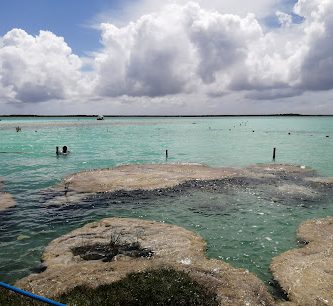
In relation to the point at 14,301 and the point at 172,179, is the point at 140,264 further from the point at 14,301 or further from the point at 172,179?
the point at 172,179

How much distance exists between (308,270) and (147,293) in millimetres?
8194

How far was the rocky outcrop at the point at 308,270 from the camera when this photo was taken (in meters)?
14.2

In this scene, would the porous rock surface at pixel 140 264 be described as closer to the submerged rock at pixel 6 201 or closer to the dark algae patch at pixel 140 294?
the dark algae patch at pixel 140 294

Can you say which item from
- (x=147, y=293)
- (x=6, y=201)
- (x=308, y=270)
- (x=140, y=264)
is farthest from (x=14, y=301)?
(x=6, y=201)

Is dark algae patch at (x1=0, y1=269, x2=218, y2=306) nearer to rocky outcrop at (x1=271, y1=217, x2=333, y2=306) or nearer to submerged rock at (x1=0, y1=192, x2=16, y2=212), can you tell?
→ rocky outcrop at (x1=271, y1=217, x2=333, y2=306)

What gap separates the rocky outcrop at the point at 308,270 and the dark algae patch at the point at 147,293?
405 cm

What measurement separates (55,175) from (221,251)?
1183 inches

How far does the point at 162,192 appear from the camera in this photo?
3281 centimetres

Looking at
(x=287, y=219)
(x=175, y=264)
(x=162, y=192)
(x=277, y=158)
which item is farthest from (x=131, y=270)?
(x=277, y=158)

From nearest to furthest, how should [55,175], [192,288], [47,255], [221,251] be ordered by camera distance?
[192,288] → [47,255] → [221,251] → [55,175]

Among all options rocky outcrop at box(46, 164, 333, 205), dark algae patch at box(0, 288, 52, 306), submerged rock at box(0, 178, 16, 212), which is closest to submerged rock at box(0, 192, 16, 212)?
submerged rock at box(0, 178, 16, 212)

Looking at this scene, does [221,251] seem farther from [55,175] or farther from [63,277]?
[55,175]

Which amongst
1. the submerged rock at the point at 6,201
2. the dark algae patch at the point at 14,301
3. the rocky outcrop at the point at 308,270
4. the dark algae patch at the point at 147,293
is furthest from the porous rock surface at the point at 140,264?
the submerged rock at the point at 6,201

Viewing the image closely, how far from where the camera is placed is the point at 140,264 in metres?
16.3
